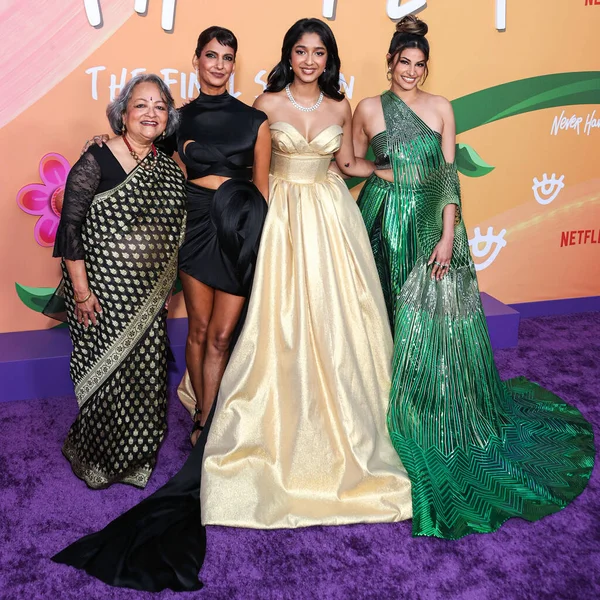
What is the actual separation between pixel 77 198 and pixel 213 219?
498 millimetres

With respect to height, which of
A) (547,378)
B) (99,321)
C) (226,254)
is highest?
(226,254)

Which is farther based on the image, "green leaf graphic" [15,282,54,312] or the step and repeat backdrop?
"green leaf graphic" [15,282,54,312]

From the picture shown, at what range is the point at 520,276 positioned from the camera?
14.8 feet

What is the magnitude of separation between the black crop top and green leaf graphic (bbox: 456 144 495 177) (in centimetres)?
170

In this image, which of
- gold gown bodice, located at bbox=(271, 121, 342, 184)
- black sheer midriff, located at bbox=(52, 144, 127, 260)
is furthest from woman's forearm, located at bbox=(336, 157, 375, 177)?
black sheer midriff, located at bbox=(52, 144, 127, 260)

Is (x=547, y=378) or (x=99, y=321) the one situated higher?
(x=99, y=321)

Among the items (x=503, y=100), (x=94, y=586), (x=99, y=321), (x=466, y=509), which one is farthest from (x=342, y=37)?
(x=94, y=586)

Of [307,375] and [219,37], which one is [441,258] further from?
[219,37]

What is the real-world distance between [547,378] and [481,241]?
984 mm

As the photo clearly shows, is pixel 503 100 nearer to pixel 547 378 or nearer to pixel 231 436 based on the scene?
pixel 547 378

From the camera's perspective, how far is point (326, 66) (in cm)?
286

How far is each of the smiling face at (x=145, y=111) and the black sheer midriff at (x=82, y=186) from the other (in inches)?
5.1

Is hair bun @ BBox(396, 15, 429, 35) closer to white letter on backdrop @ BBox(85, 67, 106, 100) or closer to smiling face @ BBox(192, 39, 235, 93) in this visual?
smiling face @ BBox(192, 39, 235, 93)

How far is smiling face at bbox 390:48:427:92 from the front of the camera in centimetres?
285
